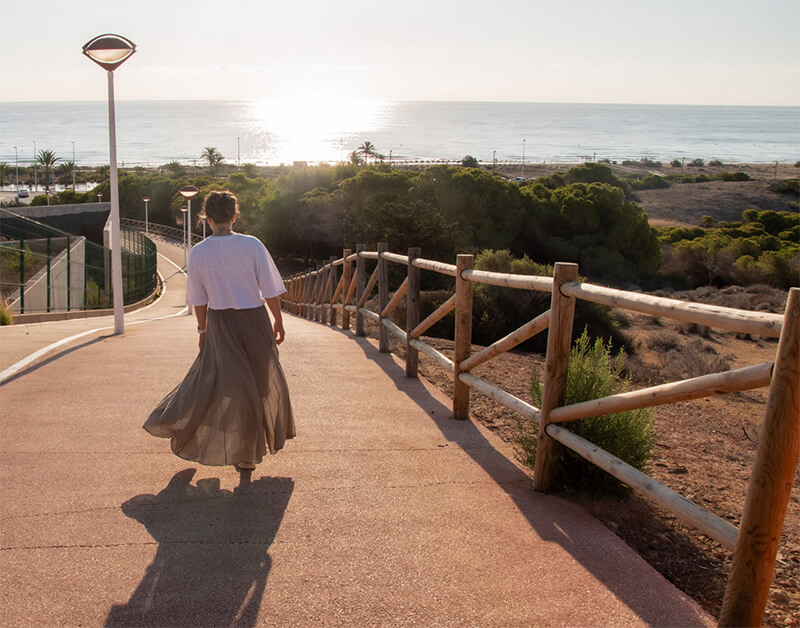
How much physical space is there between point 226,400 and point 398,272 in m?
22.8

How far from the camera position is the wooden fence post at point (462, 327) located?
18.3ft

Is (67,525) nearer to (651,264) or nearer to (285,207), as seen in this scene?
(651,264)

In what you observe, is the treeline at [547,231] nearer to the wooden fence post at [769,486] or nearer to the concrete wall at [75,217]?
the concrete wall at [75,217]

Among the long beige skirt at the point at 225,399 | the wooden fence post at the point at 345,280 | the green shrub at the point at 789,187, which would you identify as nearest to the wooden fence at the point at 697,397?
the long beige skirt at the point at 225,399

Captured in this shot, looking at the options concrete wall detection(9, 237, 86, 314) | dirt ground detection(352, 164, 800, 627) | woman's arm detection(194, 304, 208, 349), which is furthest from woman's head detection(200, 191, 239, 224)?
concrete wall detection(9, 237, 86, 314)

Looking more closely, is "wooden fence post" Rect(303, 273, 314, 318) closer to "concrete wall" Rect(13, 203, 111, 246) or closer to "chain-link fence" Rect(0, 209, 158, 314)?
"chain-link fence" Rect(0, 209, 158, 314)

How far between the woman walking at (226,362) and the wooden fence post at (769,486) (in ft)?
8.38

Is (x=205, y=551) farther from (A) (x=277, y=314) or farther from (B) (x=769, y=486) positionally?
(B) (x=769, y=486)

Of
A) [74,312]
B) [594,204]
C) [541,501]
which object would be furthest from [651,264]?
[541,501]

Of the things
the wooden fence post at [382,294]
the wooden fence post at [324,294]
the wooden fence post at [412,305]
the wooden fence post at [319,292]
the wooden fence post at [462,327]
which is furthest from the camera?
the wooden fence post at [319,292]

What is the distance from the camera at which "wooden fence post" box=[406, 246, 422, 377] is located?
6.94 meters

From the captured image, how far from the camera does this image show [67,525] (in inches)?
146

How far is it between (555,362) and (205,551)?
207 centimetres

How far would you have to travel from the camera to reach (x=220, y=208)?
4.28 m
